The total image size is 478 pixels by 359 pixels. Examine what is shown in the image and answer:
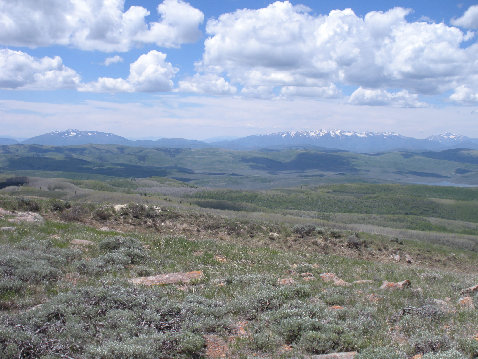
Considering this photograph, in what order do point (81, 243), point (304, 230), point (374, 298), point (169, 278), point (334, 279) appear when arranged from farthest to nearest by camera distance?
point (304, 230)
point (81, 243)
point (334, 279)
point (169, 278)
point (374, 298)

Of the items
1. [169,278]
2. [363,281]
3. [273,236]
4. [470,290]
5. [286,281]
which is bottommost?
[273,236]

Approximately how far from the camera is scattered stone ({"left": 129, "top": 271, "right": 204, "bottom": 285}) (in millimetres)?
11080

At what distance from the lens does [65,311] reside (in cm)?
783

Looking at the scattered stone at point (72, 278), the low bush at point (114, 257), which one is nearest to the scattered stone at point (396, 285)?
the low bush at point (114, 257)

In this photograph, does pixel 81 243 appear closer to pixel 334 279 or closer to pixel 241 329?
pixel 241 329

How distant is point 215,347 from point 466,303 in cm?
843

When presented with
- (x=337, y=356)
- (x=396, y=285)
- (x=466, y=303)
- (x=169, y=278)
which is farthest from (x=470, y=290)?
(x=169, y=278)

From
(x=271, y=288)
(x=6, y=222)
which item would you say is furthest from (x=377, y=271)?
(x=6, y=222)

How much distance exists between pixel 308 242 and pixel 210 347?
19.7 meters

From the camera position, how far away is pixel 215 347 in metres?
7.27

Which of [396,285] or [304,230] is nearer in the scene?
[396,285]

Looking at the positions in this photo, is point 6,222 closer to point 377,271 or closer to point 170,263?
point 170,263

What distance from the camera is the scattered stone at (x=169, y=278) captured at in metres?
11.1

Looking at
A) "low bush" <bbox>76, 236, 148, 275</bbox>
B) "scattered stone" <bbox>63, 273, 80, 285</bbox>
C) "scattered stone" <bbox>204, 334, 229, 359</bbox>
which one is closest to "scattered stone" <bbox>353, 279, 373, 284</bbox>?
"scattered stone" <bbox>204, 334, 229, 359</bbox>
